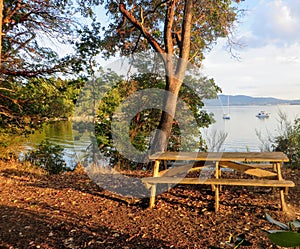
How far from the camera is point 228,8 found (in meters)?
5.77

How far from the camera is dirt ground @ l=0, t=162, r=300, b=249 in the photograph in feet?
8.91

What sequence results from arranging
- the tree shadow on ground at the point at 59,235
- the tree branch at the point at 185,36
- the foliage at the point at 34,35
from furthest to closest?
1. the foliage at the point at 34,35
2. the tree branch at the point at 185,36
3. the tree shadow on ground at the point at 59,235

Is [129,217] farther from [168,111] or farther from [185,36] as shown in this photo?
[185,36]

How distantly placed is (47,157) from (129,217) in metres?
5.80

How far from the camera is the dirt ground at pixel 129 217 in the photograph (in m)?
2.72

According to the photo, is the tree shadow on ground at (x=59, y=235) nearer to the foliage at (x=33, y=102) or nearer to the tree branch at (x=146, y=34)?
the tree branch at (x=146, y=34)

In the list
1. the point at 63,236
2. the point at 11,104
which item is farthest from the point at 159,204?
the point at 11,104

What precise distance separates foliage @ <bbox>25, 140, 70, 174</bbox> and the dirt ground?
3.41 m

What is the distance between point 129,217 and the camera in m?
3.40

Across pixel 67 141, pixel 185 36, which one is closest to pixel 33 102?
pixel 67 141

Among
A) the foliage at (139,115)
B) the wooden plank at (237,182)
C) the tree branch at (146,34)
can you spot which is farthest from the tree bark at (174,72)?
the foliage at (139,115)

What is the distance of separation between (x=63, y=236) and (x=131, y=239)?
0.70m

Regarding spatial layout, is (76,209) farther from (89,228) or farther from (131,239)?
(131,239)

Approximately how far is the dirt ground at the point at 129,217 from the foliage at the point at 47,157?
3.41 metres
